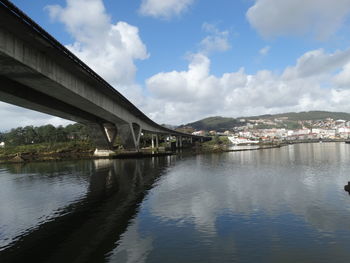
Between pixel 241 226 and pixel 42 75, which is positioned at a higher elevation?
pixel 42 75

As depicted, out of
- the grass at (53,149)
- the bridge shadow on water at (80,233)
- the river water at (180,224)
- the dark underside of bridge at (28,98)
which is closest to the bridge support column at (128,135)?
the dark underside of bridge at (28,98)

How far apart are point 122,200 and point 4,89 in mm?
18934

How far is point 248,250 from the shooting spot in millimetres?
13867

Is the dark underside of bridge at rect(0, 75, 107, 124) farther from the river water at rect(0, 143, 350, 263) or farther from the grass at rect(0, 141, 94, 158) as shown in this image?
the grass at rect(0, 141, 94, 158)

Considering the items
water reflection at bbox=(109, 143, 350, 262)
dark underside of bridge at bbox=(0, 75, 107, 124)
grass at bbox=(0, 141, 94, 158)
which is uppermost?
dark underside of bridge at bbox=(0, 75, 107, 124)

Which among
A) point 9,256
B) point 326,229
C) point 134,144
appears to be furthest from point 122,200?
point 134,144

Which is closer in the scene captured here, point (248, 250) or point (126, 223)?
point (248, 250)

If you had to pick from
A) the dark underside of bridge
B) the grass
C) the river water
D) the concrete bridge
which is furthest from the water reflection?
the grass

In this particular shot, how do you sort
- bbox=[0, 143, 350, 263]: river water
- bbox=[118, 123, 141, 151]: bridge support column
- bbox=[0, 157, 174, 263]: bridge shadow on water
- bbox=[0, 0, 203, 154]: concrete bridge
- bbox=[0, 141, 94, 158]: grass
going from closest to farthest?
bbox=[0, 143, 350, 263]: river water < bbox=[0, 157, 174, 263]: bridge shadow on water < bbox=[0, 0, 203, 154]: concrete bridge < bbox=[118, 123, 141, 151]: bridge support column < bbox=[0, 141, 94, 158]: grass

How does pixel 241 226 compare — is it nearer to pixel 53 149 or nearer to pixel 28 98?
pixel 28 98

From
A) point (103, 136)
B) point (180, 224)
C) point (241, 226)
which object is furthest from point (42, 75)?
point (103, 136)

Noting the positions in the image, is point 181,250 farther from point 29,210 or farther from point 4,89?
point 4,89

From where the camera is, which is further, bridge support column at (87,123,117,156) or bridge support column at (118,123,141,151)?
bridge support column at (87,123,117,156)

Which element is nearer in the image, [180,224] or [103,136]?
[180,224]
